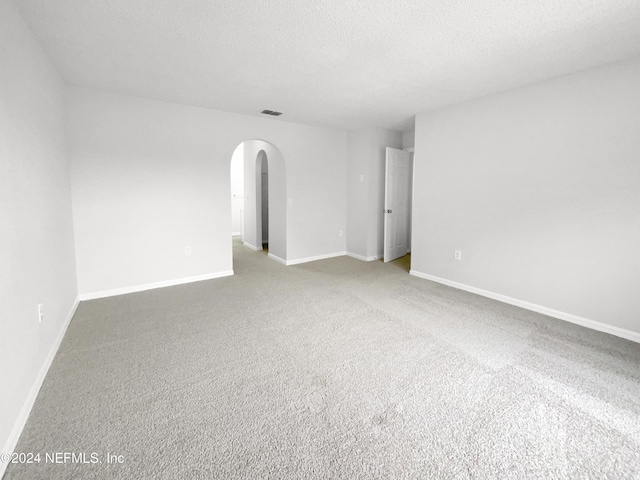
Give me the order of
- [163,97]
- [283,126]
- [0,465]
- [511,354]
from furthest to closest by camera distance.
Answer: [283,126] < [163,97] < [511,354] < [0,465]

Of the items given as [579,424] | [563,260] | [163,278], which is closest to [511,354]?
[579,424]

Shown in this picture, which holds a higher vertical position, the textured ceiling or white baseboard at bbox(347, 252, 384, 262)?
the textured ceiling

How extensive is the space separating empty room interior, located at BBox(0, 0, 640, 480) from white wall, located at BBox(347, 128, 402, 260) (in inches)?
27.1

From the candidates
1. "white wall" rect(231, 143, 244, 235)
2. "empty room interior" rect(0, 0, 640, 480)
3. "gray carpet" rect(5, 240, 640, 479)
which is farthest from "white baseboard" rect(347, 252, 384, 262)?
"white wall" rect(231, 143, 244, 235)

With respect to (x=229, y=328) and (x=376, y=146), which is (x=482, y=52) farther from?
(x=229, y=328)

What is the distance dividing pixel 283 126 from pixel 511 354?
163 inches

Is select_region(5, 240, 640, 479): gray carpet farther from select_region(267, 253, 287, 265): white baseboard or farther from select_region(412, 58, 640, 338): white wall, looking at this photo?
select_region(267, 253, 287, 265): white baseboard

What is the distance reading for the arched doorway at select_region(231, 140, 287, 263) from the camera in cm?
512

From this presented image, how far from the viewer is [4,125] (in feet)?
5.23

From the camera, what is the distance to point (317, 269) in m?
4.77

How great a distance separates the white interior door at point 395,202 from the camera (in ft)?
16.7

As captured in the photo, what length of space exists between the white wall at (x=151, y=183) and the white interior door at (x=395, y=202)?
168 cm

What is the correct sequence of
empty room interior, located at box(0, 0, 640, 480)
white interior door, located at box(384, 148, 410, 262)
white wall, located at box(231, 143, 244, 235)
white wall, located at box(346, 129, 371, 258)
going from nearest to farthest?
empty room interior, located at box(0, 0, 640, 480), white interior door, located at box(384, 148, 410, 262), white wall, located at box(346, 129, 371, 258), white wall, located at box(231, 143, 244, 235)

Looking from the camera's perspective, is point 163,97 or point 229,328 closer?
point 229,328
